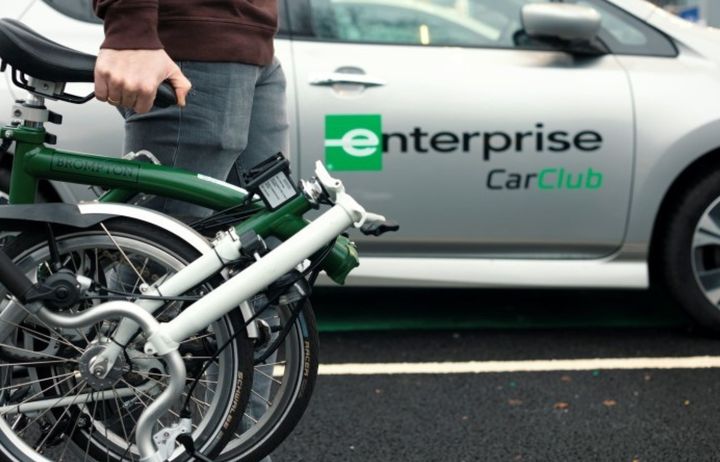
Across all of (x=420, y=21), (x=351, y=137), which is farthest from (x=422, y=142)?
(x=420, y=21)

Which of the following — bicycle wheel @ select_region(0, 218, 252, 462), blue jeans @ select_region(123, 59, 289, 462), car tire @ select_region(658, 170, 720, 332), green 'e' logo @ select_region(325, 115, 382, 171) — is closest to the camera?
bicycle wheel @ select_region(0, 218, 252, 462)

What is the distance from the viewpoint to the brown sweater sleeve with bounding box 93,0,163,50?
2.20 meters

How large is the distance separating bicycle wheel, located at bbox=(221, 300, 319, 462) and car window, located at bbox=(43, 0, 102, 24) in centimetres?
224

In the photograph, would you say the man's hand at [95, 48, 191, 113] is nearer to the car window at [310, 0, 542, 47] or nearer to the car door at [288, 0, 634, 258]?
the car door at [288, 0, 634, 258]

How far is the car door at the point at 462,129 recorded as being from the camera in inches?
168

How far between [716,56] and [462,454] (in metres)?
2.05

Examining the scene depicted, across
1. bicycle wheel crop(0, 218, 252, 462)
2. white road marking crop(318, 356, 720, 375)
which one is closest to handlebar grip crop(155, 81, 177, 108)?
bicycle wheel crop(0, 218, 252, 462)

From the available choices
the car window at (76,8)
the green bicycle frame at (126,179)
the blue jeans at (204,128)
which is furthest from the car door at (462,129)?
Result: the green bicycle frame at (126,179)

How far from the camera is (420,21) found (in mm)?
4492

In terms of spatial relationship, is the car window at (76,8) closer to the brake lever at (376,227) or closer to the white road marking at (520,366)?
the white road marking at (520,366)

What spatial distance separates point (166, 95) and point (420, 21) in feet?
7.92

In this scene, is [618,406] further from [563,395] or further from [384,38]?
[384,38]

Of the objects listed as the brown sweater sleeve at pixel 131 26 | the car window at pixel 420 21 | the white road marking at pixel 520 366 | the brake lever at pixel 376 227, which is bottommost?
the white road marking at pixel 520 366

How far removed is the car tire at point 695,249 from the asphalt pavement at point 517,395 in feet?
0.49
